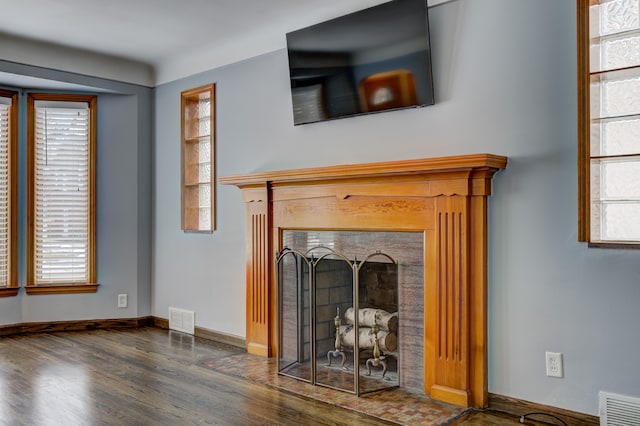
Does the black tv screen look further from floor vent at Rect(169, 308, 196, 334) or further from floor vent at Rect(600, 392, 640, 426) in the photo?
floor vent at Rect(169, 308, 196, 334)

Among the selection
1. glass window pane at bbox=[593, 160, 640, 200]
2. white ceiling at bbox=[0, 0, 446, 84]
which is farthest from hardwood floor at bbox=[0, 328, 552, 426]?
white ceiling at bbox=[0, 0, 446, 84]

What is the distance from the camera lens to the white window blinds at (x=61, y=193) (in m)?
5.14

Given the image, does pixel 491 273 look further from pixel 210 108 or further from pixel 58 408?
pixel 210 108

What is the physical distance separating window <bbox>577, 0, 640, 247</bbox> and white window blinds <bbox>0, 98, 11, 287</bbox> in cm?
457

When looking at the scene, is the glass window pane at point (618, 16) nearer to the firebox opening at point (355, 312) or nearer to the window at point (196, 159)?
the firebox opening at point (355, 312)

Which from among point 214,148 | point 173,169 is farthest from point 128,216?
point 214,148

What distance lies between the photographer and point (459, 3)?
325 cm

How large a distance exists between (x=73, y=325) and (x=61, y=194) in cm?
119

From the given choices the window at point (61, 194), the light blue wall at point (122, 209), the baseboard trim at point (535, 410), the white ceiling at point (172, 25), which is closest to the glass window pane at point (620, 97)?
the white ceiling at point (172, 25)

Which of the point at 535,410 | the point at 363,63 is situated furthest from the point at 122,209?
the point at 535,410

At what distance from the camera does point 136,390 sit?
11.1 ft

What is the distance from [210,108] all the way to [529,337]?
315 centimetres

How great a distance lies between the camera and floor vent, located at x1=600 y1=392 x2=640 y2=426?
262 centimetres

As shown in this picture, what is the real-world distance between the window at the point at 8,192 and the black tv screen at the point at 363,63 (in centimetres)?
267
